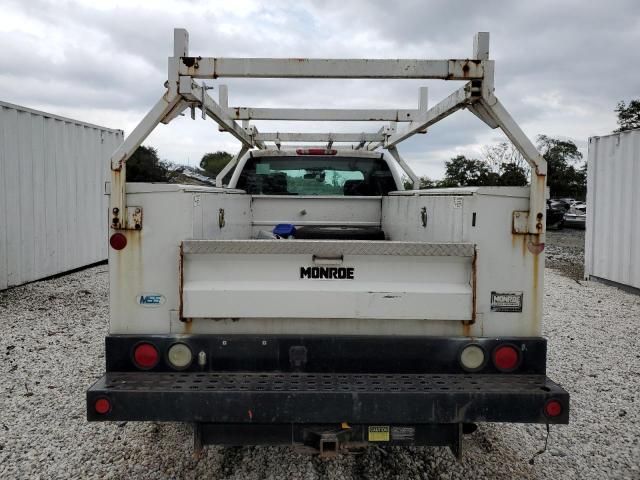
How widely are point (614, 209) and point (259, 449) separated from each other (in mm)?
9188

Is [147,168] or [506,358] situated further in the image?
[147,168]

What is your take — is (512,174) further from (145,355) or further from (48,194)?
(145,355)

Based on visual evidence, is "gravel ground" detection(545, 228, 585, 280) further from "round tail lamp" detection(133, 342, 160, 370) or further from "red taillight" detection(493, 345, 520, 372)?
"round tail lamp" detection(133, 342, 160, 370)

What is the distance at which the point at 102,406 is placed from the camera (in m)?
2.64

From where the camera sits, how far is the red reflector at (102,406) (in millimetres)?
2641

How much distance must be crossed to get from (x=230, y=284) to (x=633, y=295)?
9.17 metres

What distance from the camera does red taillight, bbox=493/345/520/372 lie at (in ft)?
9.50

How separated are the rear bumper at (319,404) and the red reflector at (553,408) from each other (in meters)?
0.02

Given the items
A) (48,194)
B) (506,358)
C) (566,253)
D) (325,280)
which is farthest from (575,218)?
(325,280)

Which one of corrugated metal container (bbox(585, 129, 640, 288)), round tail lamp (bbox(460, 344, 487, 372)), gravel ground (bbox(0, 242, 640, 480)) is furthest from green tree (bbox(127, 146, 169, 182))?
round tail lamp (bbox(460, 344, 487, 372))

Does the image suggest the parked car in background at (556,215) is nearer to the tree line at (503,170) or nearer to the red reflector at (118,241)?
the tree line at (503,170)

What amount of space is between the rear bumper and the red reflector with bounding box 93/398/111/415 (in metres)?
0.01

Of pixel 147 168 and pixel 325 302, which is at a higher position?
pixel 147 168

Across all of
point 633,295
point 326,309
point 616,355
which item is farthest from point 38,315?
point 633,295
